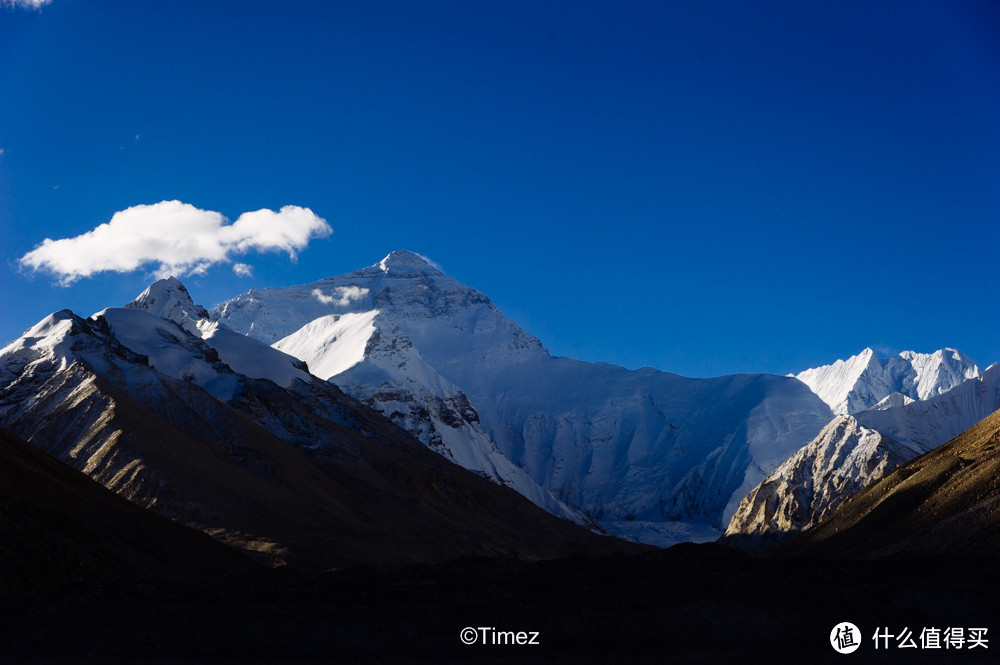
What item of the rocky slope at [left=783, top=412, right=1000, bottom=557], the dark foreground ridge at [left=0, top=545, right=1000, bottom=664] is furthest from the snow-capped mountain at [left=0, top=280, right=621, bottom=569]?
the dark foreground ridge at [left=0, top=545, right=1000, bottom=664]

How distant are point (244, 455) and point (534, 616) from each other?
281ft

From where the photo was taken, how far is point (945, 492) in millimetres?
59375

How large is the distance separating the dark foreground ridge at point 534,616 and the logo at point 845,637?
288 mm

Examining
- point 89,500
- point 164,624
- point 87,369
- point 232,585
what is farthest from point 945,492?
point 87,369
